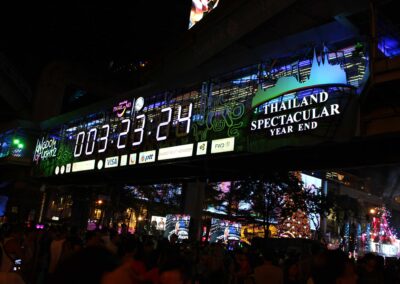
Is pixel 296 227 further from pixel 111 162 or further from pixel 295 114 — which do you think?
pixel 295 114

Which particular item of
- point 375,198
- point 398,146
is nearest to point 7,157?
point 398,146

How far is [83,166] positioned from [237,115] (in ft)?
A: 34.7

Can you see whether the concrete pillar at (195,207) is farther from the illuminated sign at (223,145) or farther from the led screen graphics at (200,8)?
the led screen graphics at (200,8)

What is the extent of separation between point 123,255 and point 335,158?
9.98 metres

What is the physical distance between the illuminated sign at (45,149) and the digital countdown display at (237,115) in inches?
142

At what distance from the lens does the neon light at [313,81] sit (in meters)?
12.3

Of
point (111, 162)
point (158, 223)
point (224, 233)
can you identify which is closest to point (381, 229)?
point (158, 223)

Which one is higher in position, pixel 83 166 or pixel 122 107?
pixel 122 107

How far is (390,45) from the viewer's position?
1163 centimetres

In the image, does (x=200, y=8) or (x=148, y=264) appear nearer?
(x=148, y=264)

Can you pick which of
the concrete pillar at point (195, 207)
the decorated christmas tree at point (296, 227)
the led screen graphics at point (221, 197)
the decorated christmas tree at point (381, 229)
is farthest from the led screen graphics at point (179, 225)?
the decorated christmas tree at point (381, 229)

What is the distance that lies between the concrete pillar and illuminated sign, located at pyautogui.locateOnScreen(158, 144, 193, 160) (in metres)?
2.53

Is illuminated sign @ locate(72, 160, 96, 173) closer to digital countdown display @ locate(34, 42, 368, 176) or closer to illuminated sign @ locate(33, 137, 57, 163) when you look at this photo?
digital countdown display @ locate(34, 42, 368, 176)

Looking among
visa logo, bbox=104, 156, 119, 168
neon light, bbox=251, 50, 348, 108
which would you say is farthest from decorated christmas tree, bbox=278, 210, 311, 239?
neon light, bbox=251, 50, 348, 108
